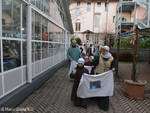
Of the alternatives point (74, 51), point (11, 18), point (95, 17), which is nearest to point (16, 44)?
point (11, 18)

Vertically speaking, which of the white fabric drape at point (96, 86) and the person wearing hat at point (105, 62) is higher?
the person wearing hat at point (105, 62)

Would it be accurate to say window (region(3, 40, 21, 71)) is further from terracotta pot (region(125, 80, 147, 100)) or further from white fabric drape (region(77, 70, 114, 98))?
terracotta pot (region(125, 80, 147, 100))

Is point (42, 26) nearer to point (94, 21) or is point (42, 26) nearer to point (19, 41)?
point (19, 41)

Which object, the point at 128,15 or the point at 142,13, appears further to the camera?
the point at 128,15

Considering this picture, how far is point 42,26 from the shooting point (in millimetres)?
6082

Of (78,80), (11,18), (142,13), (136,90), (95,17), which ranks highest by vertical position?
(95,17)

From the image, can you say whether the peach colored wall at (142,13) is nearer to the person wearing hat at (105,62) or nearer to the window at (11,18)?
the person wearing hat at (105,62)

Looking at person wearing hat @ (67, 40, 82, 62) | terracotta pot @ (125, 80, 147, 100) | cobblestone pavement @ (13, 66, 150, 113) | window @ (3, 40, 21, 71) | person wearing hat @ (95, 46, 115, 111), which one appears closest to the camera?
window @ (3, 40, 21, 71)

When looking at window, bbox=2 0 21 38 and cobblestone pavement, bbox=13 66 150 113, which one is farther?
cobblestone pavement, bbox=13 66 150 113

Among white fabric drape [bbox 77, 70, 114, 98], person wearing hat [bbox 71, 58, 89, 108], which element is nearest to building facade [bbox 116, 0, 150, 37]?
white fabric drape [bbox 77, 70, 114, 98]

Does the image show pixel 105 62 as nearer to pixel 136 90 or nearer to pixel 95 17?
pixel 136 90

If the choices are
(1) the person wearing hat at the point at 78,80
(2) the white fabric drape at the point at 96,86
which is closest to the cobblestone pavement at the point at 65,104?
(1) the person wearing hat at the point at 78,80

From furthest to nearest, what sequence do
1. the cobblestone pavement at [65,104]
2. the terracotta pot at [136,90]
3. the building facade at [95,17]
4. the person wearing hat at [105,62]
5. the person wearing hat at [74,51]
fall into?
the building facade at [95,17]
the person wearing hat at [74,51]
the terracotta pot at [136,90]
the person wearing hat at [105,62]
the cobblestone pavement at [65,104]

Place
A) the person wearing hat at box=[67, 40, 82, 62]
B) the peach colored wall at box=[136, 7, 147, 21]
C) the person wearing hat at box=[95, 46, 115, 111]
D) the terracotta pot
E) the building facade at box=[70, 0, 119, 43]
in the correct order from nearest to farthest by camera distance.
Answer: the person wearing hat at box=[95, 46, 115, 111] → the terracotta pot → the person wearing hat at box=[67, 40, 82, 62] → the peach colored wall at box=[136, 7, 147, 21] → the building facade at box=[70, 0, 119, 43]
